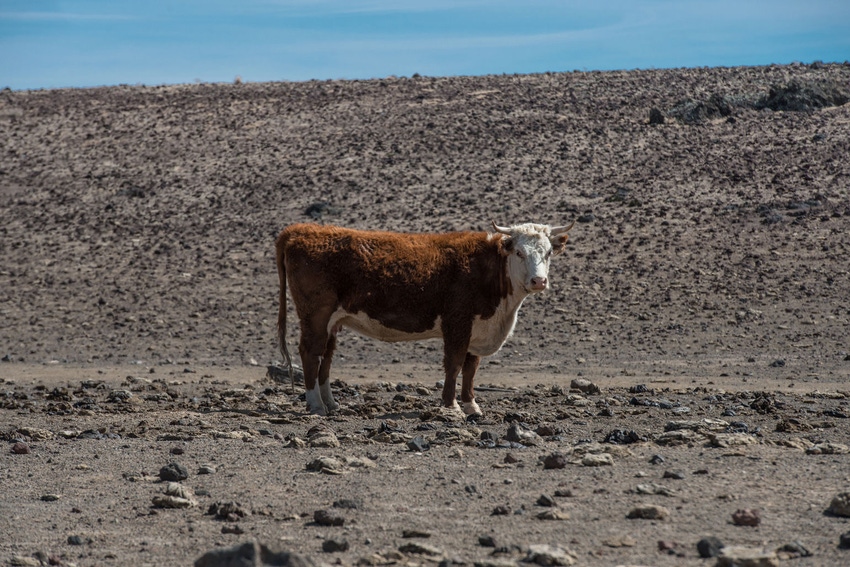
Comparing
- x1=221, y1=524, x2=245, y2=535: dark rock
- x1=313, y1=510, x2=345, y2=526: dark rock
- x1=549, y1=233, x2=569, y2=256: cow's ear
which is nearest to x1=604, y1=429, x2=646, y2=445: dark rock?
x1=549, y1=233, x2=569, y2=256: cow's ear

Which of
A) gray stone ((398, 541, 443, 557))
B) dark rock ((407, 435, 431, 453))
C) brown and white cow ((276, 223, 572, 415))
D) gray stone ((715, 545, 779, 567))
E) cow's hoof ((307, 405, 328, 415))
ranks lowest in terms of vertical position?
cow's hoof ((307, 405, 328, 415))

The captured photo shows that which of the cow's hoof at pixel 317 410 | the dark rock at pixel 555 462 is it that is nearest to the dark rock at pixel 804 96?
the cow's hoof at pixel 317 410

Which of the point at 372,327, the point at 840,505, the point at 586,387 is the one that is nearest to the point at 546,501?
the point at 840,505

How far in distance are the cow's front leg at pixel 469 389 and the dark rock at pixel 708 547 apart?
6.38 meters

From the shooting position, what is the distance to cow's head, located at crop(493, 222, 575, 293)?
12.2m

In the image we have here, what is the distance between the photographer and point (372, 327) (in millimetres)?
13016

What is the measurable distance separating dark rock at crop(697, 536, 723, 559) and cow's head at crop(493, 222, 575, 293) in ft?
19.9

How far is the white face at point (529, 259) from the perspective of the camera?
12219 mm

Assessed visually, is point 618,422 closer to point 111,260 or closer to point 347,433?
point 347,433

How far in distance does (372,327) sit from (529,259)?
209 cm

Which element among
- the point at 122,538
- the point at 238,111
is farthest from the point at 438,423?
the point at 238,111

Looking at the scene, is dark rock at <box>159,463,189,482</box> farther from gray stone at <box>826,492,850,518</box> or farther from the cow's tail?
gray stone at <box>826,492,850,518</box>

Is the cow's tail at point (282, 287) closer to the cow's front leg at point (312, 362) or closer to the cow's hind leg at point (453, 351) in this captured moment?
the cow's front leg at point (312, 362)

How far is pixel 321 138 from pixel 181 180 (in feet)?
15.5
